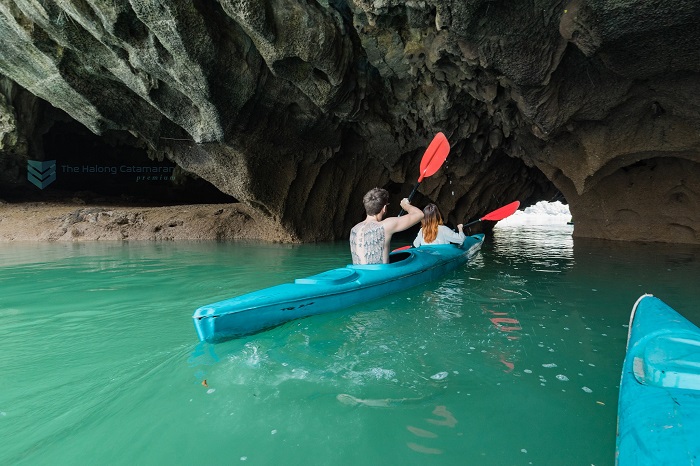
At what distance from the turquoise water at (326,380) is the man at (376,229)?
52 cm

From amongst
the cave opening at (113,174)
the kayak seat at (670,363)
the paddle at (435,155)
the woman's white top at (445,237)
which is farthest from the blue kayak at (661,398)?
the cave opening at (113,174)

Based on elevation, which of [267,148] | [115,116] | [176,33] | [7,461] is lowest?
[7,461]

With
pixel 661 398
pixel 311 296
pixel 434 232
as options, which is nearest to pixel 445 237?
pixel 434 232

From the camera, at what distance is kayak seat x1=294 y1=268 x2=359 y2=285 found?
3297 millimetres

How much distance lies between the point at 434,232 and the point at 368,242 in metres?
2.10

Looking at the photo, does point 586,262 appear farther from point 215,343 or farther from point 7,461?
point 7,461

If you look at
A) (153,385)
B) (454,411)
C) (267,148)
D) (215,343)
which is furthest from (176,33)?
(454,411)

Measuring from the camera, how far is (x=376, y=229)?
3.76 m

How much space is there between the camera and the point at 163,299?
3754mm

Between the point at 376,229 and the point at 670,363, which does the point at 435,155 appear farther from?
the point at 670,363

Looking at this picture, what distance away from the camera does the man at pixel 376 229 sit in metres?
3.75

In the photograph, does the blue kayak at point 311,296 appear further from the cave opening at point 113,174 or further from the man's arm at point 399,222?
the cave opening at point 113,174

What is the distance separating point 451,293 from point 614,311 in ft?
4.59

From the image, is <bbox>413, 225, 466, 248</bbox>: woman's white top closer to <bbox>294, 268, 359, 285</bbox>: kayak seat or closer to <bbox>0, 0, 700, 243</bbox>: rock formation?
<bbox>0, 0, 700, 243</bbox>: rock formation
